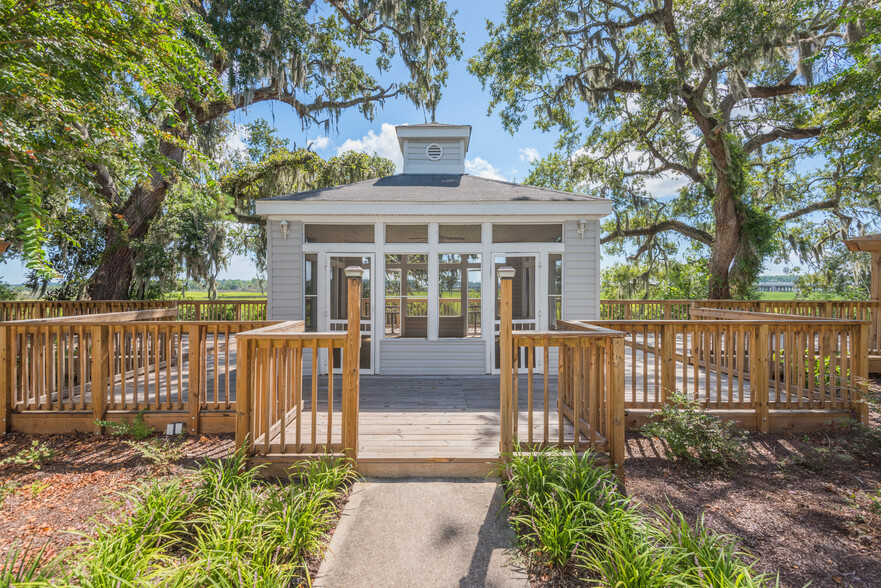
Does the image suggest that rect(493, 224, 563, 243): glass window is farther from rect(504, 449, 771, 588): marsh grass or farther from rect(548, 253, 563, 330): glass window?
rect(504, 449, 771, 588): marsh grass

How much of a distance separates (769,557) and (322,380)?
4.71 metres

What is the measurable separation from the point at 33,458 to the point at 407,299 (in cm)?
407

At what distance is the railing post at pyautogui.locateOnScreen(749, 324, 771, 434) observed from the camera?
358 centimetres

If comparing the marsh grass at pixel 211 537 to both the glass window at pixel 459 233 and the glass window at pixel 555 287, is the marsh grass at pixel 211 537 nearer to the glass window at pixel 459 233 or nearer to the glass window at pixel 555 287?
the glass window at pixel 459 233

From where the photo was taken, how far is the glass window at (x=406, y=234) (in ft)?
18.6

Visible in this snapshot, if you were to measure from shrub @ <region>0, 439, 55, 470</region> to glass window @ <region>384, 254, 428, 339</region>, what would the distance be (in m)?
3.53

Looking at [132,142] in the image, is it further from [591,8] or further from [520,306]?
[591,8]

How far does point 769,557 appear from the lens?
6.75 feet

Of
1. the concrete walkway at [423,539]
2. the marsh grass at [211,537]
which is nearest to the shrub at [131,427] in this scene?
the marsh grass at [211,537]

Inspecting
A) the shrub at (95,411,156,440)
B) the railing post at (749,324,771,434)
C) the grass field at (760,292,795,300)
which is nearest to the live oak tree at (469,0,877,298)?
the grass field at (760,292,795,300)

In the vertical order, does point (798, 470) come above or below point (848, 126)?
below

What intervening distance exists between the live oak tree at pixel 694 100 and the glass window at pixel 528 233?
182 inches

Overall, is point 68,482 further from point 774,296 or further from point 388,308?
point 774,296

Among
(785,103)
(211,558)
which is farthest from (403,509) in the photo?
(785,103)
